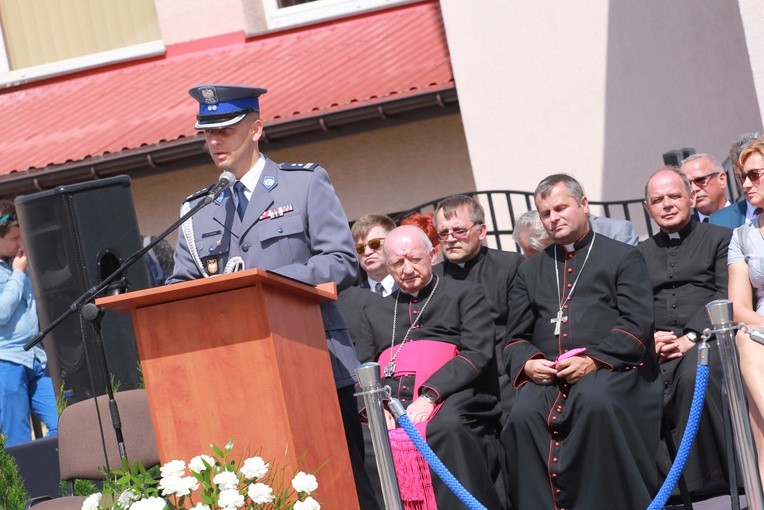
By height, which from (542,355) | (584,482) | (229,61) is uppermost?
(229,61)

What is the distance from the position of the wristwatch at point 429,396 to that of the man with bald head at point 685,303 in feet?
3.85

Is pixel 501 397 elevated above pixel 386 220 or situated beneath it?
situated beneath

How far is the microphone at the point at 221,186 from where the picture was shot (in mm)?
4905

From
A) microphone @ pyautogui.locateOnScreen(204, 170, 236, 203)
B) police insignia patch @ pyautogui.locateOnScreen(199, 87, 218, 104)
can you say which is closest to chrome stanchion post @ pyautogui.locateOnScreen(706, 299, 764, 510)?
microphone @ pyautogui.locateOnScreen(204, 170, 236, 203)

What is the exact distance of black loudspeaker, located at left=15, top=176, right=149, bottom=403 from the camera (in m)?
7.40

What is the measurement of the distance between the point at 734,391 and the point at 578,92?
6.94 m

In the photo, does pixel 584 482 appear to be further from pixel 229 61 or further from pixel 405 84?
pixel 229 61

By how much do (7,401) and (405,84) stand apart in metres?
5.60

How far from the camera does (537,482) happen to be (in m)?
6.55

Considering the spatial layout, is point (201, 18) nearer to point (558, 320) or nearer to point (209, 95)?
point (558, 320)

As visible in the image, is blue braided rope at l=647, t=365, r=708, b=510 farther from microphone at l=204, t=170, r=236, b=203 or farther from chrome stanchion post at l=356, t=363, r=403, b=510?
microphone at l=204, t=170, r=236, b=203

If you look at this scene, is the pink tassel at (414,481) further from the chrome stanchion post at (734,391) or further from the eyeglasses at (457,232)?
the chrome stanchion post at (734,391)

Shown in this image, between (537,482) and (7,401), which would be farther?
(7,401)

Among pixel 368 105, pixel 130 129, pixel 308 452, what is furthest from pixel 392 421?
pixel 130 129
